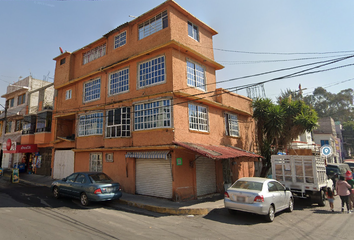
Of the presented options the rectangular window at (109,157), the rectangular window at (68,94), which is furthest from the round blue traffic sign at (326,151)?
the rectangular window at (68,94)

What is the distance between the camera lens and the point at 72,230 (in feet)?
21.7

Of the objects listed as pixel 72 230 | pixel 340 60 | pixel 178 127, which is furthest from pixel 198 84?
pixel 72 230

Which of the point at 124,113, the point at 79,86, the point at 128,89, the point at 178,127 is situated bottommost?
the point at 178,127

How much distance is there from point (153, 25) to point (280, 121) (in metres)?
11.5

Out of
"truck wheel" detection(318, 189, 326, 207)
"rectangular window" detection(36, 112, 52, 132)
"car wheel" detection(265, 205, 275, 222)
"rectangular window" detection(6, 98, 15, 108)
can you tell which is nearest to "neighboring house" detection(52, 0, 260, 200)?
"car wheel" detection(265, 205, 275, 222)

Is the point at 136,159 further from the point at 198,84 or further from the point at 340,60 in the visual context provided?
the point at 340,60

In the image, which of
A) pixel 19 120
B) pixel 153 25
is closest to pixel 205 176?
pixel 153 25

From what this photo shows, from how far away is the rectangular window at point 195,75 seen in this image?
13.7 metres

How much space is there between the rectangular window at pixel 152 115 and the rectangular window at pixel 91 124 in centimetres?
386

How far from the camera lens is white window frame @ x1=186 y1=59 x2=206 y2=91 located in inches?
540

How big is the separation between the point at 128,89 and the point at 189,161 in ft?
20.5

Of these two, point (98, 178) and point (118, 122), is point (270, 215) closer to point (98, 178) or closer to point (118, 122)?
point (98, 178)

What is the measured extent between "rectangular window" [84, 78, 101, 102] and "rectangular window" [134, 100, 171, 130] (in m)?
4.91

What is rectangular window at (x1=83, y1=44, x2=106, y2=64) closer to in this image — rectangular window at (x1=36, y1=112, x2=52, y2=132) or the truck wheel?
rectangular window at (x1=36, y1=112, x2=52, y2=132)
